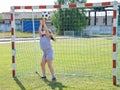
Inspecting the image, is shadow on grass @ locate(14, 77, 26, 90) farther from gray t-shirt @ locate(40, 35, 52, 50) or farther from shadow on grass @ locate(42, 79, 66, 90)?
gray t-shirt @ locate(40, 35, 52, 50)

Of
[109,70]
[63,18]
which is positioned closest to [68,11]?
[63,18]

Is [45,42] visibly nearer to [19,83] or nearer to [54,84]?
[54,84]

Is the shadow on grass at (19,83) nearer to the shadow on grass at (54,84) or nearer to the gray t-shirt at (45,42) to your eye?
the shadow on grass at (54,84)

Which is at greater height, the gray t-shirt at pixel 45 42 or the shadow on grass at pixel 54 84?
the gray t-shirt at pixel 45 42

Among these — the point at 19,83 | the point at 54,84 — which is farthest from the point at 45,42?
the point at 19,83

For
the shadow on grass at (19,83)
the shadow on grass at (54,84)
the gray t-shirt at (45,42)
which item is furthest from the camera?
the gray t-shirt at (45,42)

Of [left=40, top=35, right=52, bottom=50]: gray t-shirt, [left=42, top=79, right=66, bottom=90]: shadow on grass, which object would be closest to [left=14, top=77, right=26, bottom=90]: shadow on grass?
[left=42, top=79, right=66, bottom=90]: shadow on grass

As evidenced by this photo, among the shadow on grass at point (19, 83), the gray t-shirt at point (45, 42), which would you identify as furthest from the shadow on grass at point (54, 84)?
the gray t-shirt at point (45, 42)

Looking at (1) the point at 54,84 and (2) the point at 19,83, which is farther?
(2) the point at 19,83

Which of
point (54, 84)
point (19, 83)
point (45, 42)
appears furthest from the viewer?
point (45, 42)

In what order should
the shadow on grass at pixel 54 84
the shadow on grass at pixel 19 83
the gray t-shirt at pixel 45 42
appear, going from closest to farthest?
the shadow on grass at pixel 54 84 → the shadow on grass at pixel 19 83 → the gray t-shirt at pixel 45 42

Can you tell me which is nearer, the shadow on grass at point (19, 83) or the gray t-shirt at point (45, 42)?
the shadow on grass at point (19, 83)

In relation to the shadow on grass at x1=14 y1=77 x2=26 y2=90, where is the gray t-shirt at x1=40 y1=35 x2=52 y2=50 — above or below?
above

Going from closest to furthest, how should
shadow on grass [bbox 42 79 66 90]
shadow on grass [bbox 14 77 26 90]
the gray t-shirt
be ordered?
shadow on grass [bbox 42 79 66 90] < shadow on grass [bbox 14 77 26 90] < the gray t-shirt
